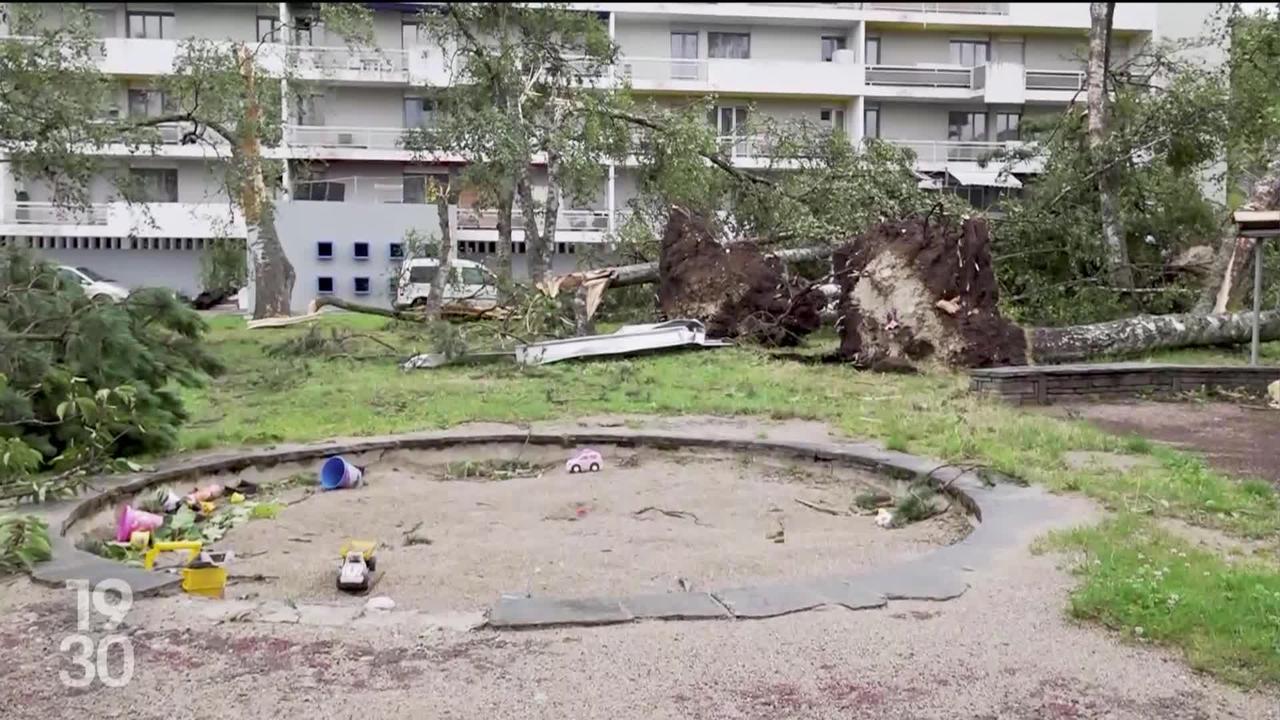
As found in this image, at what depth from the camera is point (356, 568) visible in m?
4.95

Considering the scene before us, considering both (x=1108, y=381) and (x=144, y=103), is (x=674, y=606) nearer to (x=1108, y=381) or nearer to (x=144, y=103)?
(x=1108, y=381)

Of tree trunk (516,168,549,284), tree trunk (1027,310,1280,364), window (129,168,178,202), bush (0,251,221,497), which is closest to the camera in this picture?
bush (0,251,221,497)

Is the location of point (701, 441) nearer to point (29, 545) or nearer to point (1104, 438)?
point (1104, 438)

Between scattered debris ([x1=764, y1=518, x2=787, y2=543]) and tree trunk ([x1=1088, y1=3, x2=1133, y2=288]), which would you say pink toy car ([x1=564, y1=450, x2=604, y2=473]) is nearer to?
scattered debris ([x1=764, y1=518, x2=787, y2=543])

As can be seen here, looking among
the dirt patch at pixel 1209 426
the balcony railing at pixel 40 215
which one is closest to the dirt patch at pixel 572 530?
the dirt patch at pixel 1209 426

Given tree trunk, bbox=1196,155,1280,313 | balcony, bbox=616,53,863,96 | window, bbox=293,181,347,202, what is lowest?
tree trunk, bbox=1196,155,1280,313

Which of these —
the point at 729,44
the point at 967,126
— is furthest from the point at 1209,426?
the point at 967,126

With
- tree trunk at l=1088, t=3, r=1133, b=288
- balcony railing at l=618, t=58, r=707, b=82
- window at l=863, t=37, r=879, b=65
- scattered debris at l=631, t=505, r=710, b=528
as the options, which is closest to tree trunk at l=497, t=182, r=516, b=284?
tree trunk at l=1088, t=3, r=1133, b=288

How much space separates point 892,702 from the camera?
3.28m

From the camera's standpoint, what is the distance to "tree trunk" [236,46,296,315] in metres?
19.2

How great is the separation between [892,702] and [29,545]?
3.77 m

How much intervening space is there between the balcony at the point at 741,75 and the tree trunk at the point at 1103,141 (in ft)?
55.9

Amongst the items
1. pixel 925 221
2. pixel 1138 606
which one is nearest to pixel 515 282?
pixel 925 221

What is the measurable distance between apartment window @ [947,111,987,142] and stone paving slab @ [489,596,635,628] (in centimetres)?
3418
